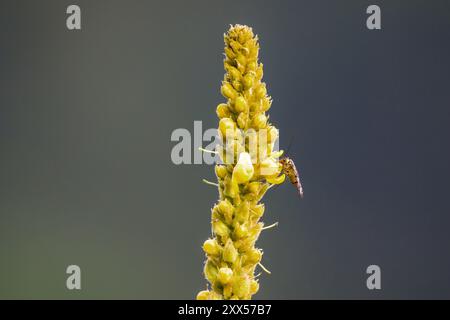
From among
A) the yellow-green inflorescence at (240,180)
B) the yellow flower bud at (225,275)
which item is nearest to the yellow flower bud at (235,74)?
the yellow-green inflorescence at (240,180)

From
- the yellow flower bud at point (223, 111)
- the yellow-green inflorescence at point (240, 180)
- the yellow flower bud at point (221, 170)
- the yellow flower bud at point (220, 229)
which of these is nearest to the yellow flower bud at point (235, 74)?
the yellow-green inflorescence at point (240, 180)

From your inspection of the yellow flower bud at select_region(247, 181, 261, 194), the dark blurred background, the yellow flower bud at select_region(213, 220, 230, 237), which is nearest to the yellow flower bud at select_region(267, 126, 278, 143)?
the yellow flower bud at select_region(247, 181, 261, 194)

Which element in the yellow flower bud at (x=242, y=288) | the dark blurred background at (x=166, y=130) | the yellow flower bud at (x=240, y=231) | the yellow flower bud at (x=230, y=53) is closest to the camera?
the yellow flower bud at (x=242, y=288)

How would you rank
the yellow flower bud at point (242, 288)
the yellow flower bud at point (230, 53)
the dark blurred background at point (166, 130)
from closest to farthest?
the yellow flower bud at point (242, 288), the yellow flower bud at point (230, 53), the dark blurred background at point (166, 130)

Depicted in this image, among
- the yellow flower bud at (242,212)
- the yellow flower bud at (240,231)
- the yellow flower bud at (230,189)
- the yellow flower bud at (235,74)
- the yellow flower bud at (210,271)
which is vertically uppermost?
the yellow flower bud at (235,74)

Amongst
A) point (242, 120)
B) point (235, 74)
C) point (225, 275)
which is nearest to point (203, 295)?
point (225, 275)

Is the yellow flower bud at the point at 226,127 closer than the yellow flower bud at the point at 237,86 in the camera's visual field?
Yes

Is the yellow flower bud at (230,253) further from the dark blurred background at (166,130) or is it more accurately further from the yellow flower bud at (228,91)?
the dark blurred background at (166,130)

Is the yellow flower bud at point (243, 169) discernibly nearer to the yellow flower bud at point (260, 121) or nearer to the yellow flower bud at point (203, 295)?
the yellow flower bud at point (260, 121)

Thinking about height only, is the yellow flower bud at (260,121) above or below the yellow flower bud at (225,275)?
above
